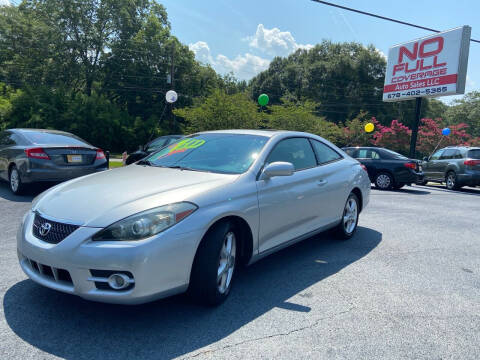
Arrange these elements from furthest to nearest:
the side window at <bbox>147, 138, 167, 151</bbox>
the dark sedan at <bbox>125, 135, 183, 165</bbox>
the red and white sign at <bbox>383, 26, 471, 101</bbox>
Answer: the red and white sign at <bbox>383, 26, 471, 101</bbox> → the side window at <bbox>147, 138, 167, 151</bbox> → the dark sedan at <bbox>125, 135, 183, 165</bbox>

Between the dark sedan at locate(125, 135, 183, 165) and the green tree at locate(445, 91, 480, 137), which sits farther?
the green tree at locate(445, 91, 480, 137)

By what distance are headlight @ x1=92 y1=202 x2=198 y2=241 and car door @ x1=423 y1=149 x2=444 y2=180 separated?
50.0ft

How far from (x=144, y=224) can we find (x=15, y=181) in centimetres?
623

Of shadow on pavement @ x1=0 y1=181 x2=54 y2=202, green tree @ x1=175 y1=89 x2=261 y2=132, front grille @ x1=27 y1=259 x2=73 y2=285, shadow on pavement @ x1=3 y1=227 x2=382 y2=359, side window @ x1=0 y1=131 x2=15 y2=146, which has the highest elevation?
green tree @ x1=175 y1=89 x2=261 y2=132

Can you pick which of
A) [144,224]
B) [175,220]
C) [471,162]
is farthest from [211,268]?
[471,162]

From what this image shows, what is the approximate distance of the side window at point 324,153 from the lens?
193 inches

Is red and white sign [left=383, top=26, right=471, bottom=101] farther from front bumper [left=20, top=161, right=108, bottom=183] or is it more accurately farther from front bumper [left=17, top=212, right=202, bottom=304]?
front bumper [left=17, top=212, right=202, bottom=304]

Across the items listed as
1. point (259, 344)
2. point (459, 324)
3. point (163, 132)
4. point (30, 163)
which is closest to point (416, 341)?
point (459, 324)

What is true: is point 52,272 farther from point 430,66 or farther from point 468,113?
point 468,113

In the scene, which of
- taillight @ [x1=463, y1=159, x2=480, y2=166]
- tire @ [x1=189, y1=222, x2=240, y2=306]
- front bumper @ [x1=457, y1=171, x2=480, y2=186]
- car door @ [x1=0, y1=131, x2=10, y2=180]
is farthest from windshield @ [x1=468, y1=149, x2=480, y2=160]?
car door @ [x1=0, y1=131, x2=10, y2=180]

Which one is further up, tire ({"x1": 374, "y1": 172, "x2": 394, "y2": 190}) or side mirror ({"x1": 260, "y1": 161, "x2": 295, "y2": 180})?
side mirror ({"x1": 260, "y1": 161, "x2": 295, "y2": 180})

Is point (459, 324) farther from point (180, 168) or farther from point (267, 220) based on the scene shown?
point (180, 168)

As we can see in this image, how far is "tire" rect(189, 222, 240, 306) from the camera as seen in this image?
291cm

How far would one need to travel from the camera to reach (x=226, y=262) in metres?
3.22
